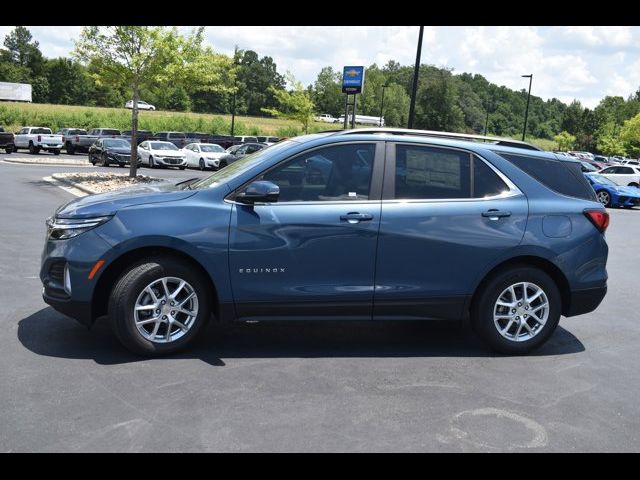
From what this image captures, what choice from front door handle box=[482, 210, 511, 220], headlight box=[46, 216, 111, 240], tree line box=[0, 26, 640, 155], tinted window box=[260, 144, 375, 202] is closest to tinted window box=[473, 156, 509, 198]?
front door handle box=[482, 210, 511, 220]

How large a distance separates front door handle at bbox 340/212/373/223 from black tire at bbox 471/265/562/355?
118 cm

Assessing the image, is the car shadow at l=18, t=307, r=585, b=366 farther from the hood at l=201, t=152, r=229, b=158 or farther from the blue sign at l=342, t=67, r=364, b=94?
the blue sign at l=342, t=67, r=364, b=94

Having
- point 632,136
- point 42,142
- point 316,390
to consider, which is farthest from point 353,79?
point 632,136

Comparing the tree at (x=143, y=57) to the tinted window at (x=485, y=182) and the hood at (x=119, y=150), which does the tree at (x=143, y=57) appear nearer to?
the hood at (x=119, y=150)

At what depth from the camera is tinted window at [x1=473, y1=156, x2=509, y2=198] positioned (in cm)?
560

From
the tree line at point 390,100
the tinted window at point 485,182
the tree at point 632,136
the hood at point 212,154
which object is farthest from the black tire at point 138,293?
the tree at point 632,136

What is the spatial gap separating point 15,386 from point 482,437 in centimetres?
301

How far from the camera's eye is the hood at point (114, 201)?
5.14 m

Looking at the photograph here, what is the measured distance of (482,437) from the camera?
3965 millimetres

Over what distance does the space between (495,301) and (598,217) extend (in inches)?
46.6

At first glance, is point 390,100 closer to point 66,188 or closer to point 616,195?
point 616,195

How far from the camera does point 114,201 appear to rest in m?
5.23
